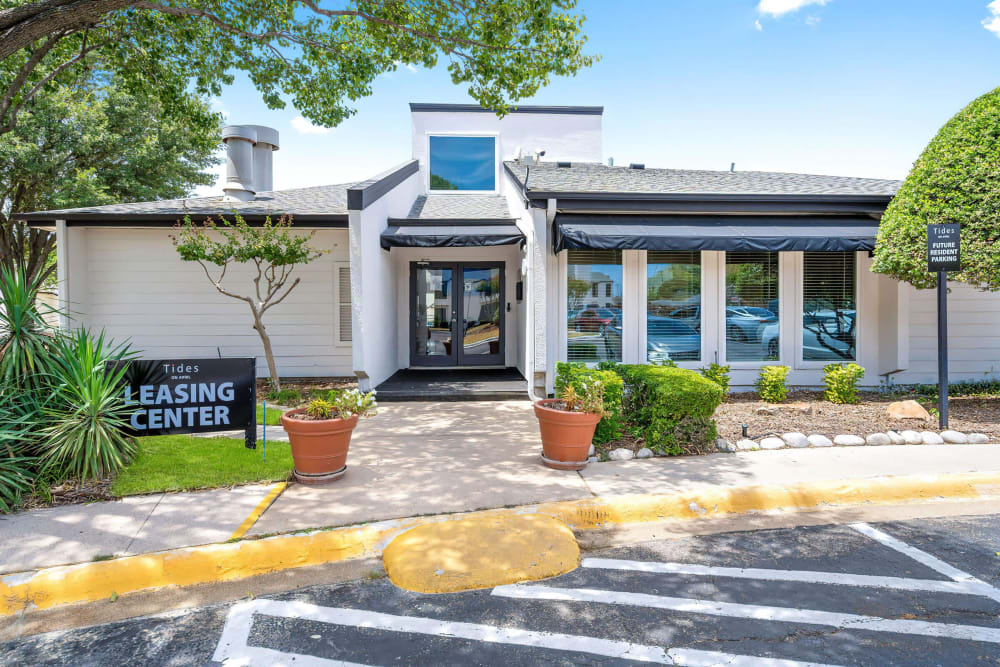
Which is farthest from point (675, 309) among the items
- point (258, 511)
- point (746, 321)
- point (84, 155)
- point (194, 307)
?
point (84, 155)

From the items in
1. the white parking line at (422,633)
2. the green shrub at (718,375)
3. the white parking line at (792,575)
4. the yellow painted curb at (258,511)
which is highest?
the green shrub at (718,375)

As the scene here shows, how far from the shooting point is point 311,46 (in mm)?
8945

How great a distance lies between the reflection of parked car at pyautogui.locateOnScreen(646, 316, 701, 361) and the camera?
30.9 ft

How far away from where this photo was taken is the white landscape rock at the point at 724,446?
20.2 ft

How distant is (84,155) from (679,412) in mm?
17601

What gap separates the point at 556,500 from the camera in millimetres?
4570

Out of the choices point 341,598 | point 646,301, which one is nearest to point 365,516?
point 341,598

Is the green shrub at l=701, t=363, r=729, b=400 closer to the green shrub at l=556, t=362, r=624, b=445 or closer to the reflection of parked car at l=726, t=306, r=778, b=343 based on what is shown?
the reflection of parked car at l=726, t=306, r=778, b=343

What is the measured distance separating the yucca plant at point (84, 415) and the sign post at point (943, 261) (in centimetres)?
945

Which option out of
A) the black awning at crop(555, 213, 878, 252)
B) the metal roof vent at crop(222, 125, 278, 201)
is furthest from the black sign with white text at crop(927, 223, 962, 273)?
the metal roof vent at crop(222, 125, 278, 201)

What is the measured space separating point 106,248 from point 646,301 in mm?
11000

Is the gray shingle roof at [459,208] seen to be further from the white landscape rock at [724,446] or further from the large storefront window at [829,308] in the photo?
the white landscape rock at [724,446]

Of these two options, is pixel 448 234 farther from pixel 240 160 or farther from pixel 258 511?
pixel 258 511

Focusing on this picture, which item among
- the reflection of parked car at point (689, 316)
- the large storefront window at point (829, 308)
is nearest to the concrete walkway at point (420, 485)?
the large storefront window at point (829, 308)
